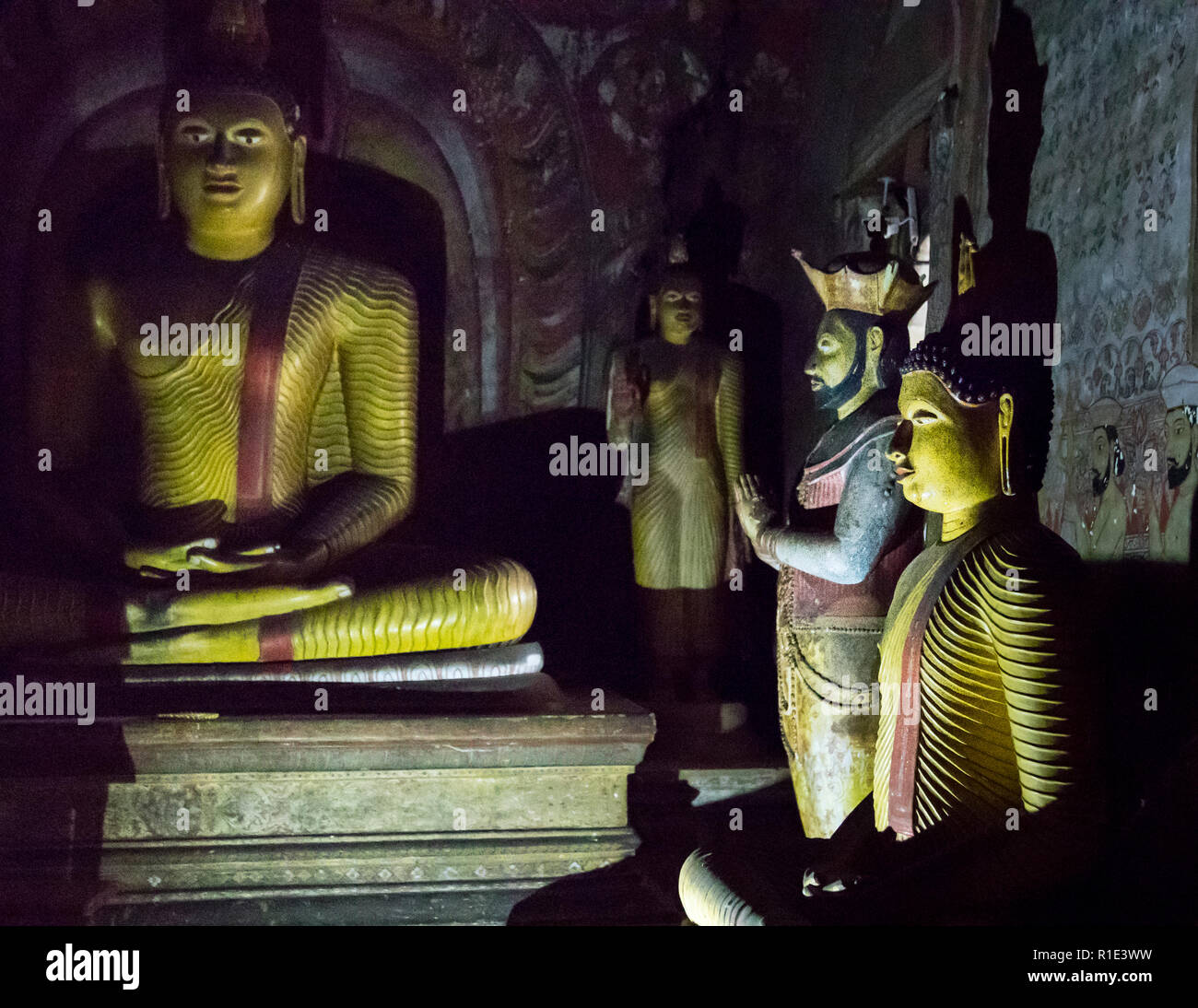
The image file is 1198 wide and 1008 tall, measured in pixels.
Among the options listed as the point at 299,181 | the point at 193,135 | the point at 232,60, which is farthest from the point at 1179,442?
the point at 232,60

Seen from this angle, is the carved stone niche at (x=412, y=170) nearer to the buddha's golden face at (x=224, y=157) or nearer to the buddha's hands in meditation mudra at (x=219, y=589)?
the buddha's golden face at (x=224, y=157)

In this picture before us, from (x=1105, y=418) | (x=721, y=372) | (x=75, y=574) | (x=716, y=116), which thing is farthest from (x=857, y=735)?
(x=716, y=116)

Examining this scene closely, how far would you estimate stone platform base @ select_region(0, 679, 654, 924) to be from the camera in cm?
321

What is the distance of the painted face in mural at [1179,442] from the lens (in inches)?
107

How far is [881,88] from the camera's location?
184 inches

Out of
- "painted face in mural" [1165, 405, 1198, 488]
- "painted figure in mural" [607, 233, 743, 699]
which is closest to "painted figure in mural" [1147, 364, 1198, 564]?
"painted face in mural" [1165, 405, 1198, 488]

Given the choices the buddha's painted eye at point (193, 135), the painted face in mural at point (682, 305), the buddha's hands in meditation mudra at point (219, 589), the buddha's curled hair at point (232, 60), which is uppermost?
the buddha's curled hair at point (232, 60)

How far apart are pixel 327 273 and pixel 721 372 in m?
1.49

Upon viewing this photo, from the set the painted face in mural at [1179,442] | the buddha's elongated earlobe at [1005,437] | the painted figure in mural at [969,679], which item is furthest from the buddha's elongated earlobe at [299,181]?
the painted face in mural at [1179,442]

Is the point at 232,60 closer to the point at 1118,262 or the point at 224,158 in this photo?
the point at 224,158

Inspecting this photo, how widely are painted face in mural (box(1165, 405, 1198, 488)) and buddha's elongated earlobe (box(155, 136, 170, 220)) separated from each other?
3.48 m

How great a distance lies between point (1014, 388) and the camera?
2.49m

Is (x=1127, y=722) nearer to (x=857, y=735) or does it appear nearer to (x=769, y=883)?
(x=857, y=735)

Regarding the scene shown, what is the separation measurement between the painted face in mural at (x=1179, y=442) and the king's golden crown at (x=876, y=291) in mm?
966
